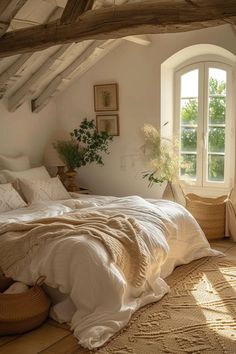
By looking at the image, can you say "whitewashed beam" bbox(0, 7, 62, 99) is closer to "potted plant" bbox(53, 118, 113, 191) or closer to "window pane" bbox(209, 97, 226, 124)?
"potted plant" bbox(53, 118, 113, 191)

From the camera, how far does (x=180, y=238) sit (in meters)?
3.84

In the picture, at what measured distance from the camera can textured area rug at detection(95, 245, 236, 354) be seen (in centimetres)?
252

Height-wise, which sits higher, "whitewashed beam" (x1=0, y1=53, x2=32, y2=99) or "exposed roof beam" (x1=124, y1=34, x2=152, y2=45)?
"exposed roof beam" (x1=124, y1=34, x2=152, y2=45)

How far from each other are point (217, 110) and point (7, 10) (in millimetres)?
2639

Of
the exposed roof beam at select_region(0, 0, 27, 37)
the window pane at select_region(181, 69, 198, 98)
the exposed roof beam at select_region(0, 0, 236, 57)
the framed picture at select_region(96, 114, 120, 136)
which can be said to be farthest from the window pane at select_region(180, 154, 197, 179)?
the exposed roof beam at select_region(0, 0, 27, 37)

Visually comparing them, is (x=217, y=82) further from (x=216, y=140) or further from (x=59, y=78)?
(x=59, y=78)

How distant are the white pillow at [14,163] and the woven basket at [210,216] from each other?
201cm

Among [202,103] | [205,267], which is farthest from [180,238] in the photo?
[202,103]

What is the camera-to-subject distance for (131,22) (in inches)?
110

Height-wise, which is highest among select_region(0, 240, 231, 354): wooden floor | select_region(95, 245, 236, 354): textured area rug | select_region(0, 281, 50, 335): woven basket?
select_region(0, 281, 50, 335): woven basket

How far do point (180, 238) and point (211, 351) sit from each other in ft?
4.79

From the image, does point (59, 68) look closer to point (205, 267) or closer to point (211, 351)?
point (205, 267)

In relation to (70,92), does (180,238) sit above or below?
below

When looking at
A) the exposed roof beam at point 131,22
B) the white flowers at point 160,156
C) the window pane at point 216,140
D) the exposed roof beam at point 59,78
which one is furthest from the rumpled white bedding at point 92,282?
the exposed roof beam at point 59,78
